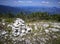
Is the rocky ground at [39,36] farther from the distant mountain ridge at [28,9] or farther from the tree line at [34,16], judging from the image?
the distant mountain ridge at [28,9]

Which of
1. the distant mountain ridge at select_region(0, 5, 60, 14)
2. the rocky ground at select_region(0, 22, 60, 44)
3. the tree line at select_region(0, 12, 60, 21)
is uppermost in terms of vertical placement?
the distant mountain ridge at select_region(0, 5, 60, 14)

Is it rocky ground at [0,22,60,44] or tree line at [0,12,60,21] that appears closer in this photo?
rocky ground at [0,22,60,44]

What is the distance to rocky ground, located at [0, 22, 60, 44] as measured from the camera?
1.94m

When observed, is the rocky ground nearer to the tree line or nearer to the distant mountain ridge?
the tree line

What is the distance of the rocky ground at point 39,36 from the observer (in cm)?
194

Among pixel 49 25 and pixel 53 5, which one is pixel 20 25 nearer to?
pixel 49 25

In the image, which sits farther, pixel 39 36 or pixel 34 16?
pixel 34 16

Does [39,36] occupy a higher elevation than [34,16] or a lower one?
lower

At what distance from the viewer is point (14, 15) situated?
2082 mm

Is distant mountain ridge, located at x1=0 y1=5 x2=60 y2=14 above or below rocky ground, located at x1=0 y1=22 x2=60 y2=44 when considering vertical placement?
above

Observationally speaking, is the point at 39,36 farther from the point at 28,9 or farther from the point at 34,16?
the point at 28,9

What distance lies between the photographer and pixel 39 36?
1.97m

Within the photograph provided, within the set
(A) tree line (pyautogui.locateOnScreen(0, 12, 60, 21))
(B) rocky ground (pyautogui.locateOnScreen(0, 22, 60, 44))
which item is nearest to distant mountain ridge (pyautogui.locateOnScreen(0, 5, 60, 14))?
(A) tree line (pyautogui.locateOnScreen(0, 12, 60, 21))

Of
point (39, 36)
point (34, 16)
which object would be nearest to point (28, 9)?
point (34, 16)
